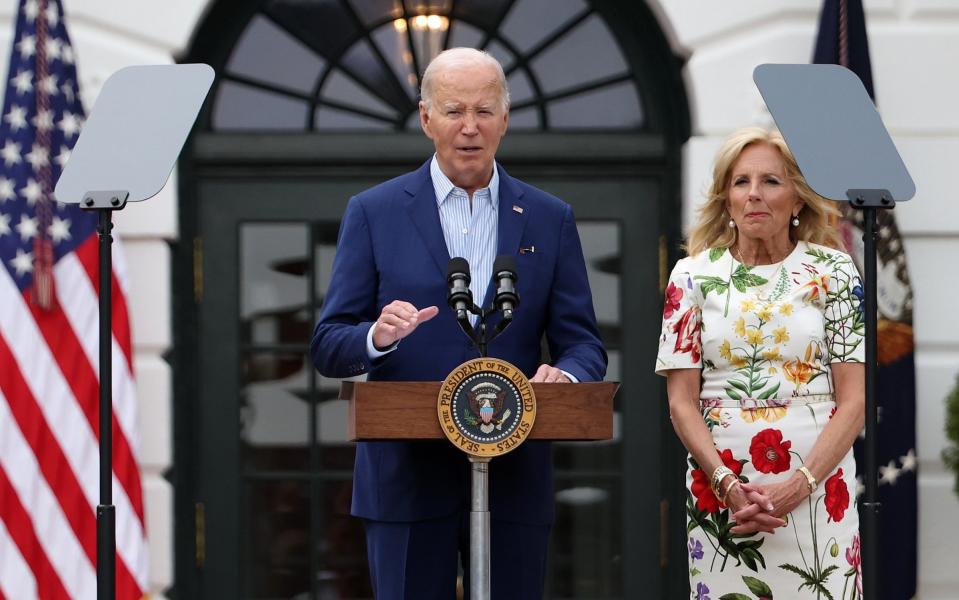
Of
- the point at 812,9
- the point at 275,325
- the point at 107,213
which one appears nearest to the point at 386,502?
the point at 107,213

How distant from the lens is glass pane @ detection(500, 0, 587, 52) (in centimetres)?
613

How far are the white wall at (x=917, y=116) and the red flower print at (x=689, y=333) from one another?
223 cm

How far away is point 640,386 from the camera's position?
6066 millimetres

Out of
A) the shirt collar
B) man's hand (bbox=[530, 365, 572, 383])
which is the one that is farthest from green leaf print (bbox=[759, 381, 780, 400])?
the shirt collar

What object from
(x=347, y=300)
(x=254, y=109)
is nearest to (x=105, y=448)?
(x=347, y=300)

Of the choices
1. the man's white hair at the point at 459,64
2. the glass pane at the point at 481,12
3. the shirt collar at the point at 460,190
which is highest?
Result: the glass pane at the point at 481,12

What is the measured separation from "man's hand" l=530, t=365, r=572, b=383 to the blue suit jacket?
148 millimetres

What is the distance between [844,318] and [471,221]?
941mm

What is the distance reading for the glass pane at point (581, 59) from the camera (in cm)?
614

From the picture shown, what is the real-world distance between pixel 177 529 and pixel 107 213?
2.82m

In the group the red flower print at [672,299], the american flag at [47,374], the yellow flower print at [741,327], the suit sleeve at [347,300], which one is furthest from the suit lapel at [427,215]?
the american flag at [47,374]

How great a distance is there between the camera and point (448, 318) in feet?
10.9

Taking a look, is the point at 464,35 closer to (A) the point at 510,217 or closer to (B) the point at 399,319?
(A) the point at 510,217

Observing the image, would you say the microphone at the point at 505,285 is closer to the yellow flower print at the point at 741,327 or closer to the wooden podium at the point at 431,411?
the wooden podium at the point at 431,411
